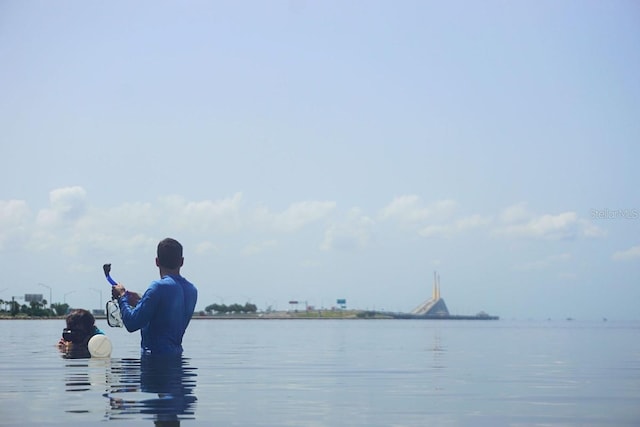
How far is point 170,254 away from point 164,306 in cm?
93

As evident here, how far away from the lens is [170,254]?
17047 millimetres

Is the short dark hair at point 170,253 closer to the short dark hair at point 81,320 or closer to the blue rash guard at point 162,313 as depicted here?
the blue rash guard at point 162,313

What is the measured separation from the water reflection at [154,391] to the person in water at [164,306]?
1.31 ft

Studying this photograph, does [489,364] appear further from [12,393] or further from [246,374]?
[12,393]

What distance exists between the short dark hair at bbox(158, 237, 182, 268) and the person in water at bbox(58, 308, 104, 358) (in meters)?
6.90

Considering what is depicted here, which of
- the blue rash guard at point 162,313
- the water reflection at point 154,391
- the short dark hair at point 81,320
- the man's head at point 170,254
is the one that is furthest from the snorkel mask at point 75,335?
the man's head at point 170,254

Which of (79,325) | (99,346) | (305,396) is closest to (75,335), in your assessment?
(79,325)

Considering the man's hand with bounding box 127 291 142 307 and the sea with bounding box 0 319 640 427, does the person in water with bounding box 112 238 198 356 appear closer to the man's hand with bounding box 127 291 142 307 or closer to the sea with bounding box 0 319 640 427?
the man's hand with bounding box 127 291 142 307

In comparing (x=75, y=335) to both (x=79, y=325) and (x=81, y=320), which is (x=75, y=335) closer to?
(x=79, y=325)

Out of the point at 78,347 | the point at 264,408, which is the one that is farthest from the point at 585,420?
the point at 78,347

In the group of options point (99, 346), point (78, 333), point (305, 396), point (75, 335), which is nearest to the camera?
point (305, 396)

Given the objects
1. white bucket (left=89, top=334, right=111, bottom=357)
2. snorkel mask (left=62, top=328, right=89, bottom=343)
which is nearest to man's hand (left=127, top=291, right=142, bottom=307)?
white bucket (left=89, top=334, right=111, bottom=357)

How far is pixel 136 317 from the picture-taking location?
16.7m

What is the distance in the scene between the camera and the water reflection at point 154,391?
500 inches
